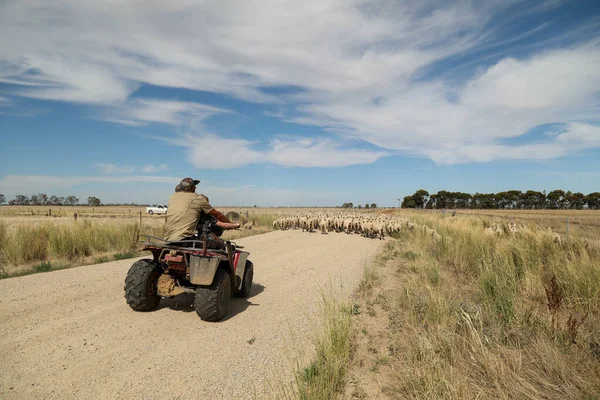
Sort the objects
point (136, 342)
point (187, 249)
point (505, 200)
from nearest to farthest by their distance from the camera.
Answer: point (136, 342) → point (187, 249) → point (505, 200)

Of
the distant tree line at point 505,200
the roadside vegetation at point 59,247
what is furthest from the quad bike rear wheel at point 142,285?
the distant tree line at point 505,200

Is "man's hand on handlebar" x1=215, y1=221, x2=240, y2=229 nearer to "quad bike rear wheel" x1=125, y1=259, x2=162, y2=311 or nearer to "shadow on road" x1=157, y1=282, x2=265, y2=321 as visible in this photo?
"quad bike rear wheel" x1=125, y1=259, x2=162, y2=311

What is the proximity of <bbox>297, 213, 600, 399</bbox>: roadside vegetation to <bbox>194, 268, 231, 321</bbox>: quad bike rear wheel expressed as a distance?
1.85 meters

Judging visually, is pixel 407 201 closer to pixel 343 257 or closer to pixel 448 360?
pixel 343 257

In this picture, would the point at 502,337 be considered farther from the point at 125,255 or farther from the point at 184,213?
the point at 125,255

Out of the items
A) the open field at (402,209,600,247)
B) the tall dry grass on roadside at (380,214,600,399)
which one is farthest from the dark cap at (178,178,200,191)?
the open field at (402,209,600,247)

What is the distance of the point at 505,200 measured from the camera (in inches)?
3905

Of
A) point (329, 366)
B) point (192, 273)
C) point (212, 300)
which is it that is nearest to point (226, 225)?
point (192, 273)

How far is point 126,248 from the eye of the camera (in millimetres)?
12469

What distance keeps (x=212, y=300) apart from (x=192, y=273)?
538 mm

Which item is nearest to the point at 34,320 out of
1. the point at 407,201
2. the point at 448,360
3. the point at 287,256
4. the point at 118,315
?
the point at 118,315

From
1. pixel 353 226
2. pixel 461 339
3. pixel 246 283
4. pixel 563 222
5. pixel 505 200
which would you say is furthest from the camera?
pixel 505 200

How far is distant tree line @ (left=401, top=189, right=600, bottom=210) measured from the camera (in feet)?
298

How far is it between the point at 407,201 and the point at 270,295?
98368 millimetres
